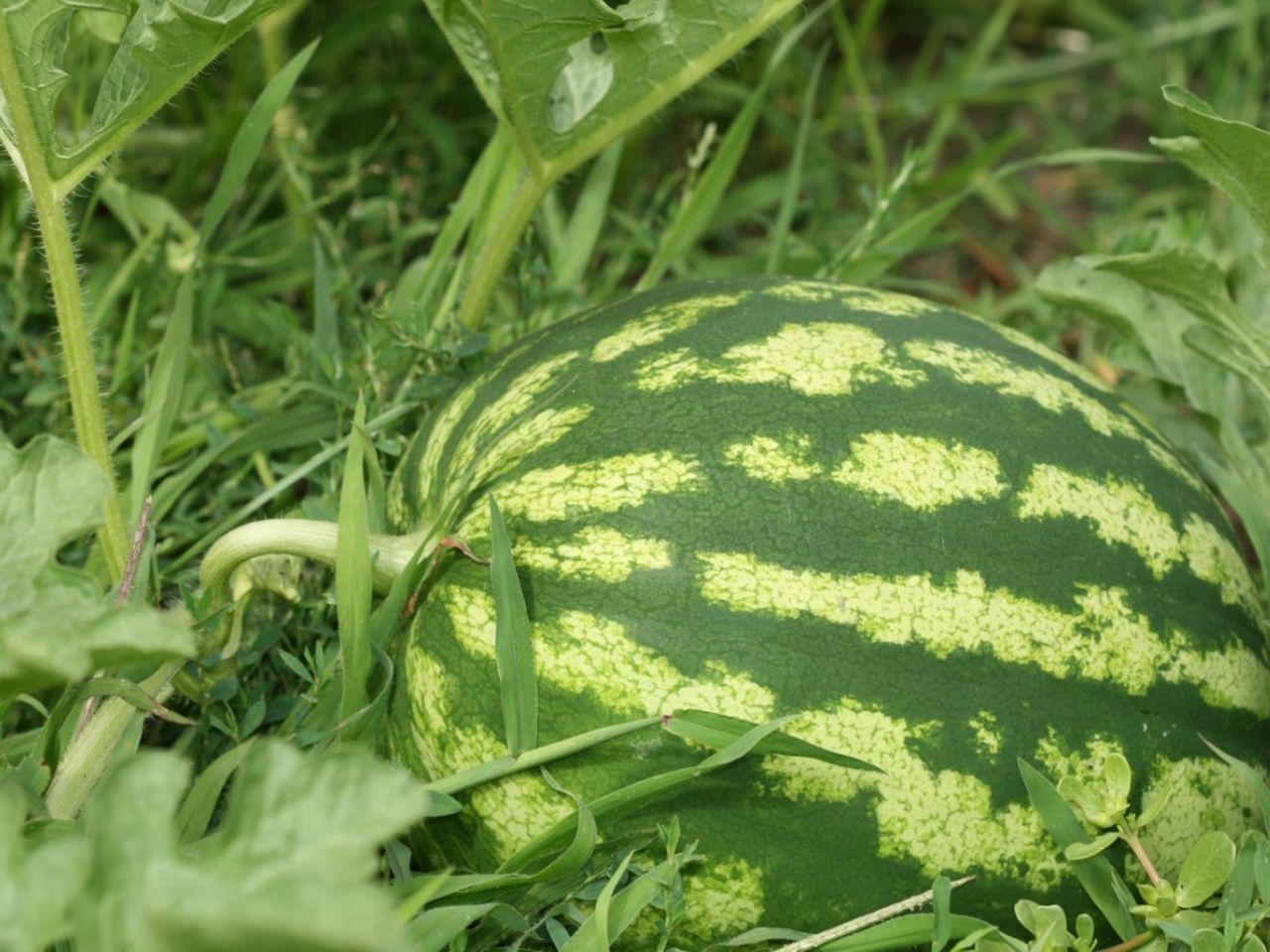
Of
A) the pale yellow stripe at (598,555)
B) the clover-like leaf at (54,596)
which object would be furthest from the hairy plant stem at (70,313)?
the pale yellow stripe at (598,555)

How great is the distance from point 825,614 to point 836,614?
0.04ft

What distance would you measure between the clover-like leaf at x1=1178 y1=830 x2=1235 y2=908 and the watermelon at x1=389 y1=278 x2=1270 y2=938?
64 mm

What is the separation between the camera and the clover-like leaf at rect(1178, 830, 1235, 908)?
1.45 m

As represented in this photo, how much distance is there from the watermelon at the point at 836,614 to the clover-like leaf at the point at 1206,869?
0.06m

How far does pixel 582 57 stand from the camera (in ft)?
6.41

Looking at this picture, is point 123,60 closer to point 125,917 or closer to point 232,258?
point 232,258

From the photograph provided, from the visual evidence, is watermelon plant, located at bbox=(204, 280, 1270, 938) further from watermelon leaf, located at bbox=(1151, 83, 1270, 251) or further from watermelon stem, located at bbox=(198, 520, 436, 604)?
watermelon leaf, located at bbox=(1151, 83, 1270, 251)

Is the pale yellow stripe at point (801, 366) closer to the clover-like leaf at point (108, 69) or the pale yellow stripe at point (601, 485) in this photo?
the pale yellow stripe at point (601, 485)

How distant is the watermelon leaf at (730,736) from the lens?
1.39 metres

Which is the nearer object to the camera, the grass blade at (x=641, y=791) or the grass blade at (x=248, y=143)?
the grass blade at (x=641, y=791)

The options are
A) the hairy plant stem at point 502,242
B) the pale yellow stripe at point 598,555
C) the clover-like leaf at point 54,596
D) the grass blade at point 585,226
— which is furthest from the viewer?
the grass blade at point 585,226

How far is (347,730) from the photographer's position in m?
1.54

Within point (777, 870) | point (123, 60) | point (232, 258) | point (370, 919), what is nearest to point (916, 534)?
point (777, 870)

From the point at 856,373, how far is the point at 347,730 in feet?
2.26
